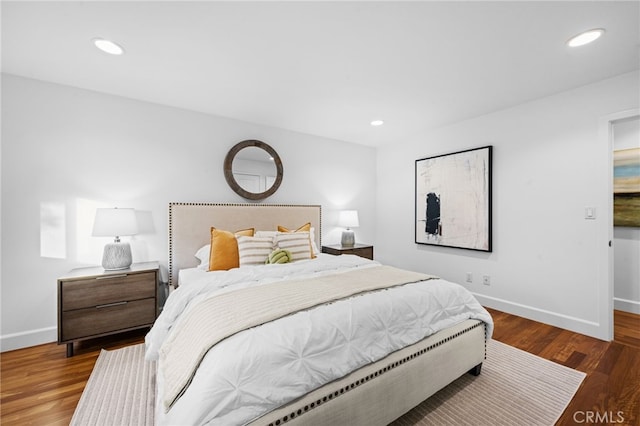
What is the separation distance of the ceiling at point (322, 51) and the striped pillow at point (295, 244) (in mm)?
1453

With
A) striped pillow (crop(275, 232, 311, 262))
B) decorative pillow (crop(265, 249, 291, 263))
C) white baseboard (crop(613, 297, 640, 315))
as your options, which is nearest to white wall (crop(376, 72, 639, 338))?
white baseboard (crop(613, 297, 640, 315))

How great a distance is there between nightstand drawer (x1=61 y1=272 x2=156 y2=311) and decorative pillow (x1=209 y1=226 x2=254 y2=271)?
588 millimetres

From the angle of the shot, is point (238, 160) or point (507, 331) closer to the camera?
point (507, 331)

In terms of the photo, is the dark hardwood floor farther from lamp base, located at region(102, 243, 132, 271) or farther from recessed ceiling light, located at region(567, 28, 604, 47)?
recessed ceiling light, located at region(567, 28, 604, 47)

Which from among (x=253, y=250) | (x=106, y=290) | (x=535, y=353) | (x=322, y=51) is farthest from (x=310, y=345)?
(x=535, y=353)

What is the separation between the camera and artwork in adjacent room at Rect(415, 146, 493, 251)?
338cm

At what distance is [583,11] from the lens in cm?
165

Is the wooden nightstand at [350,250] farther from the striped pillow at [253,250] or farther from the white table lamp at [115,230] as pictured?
the white table lamp at [115,230]

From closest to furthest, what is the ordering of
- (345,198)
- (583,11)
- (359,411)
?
(359,411) < (583,11) < (345,198)

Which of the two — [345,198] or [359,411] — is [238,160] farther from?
[359,411]

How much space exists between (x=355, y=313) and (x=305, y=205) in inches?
103

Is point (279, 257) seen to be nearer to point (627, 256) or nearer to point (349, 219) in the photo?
point (349, 219)

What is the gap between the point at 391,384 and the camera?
57.6 inches

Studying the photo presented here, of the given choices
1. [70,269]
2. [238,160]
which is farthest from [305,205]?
[70,269]
